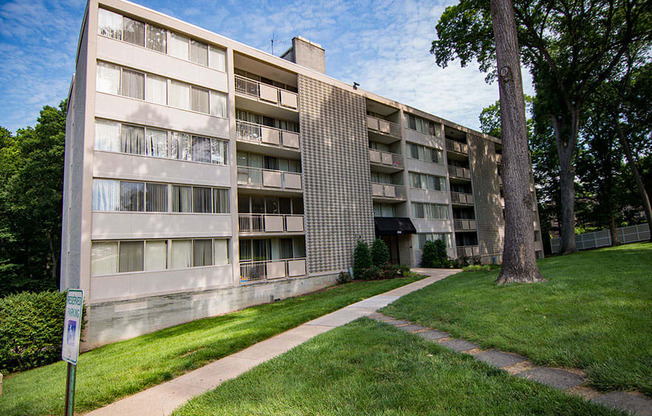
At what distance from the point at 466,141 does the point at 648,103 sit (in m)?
13.0

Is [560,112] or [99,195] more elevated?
[560,112]

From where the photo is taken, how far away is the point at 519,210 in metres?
10.3

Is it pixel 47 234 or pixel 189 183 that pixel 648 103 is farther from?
pixel 47 234

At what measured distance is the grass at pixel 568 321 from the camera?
3.64 meters

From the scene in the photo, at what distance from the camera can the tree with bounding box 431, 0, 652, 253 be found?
20.0 m

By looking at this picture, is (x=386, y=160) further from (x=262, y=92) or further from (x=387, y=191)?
(x=262, y=92)

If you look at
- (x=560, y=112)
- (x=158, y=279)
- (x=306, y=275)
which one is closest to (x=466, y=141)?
(x=560, y=112)

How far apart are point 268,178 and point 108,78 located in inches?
300

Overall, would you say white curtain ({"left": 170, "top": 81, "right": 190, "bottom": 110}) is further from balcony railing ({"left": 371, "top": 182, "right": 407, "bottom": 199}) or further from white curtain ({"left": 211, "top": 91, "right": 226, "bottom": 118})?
balcony railing ({"left": 371, "top": 182, "right": 407, "bottom": 199})

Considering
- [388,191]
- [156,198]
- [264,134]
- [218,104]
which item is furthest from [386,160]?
[156,198]

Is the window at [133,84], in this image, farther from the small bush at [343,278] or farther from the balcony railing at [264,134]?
the small bush at [343,278]

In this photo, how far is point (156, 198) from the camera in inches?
541

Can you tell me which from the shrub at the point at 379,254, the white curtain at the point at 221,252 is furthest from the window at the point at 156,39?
the shrub at the point at 379,254

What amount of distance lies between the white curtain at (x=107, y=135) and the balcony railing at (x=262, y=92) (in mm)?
5928
